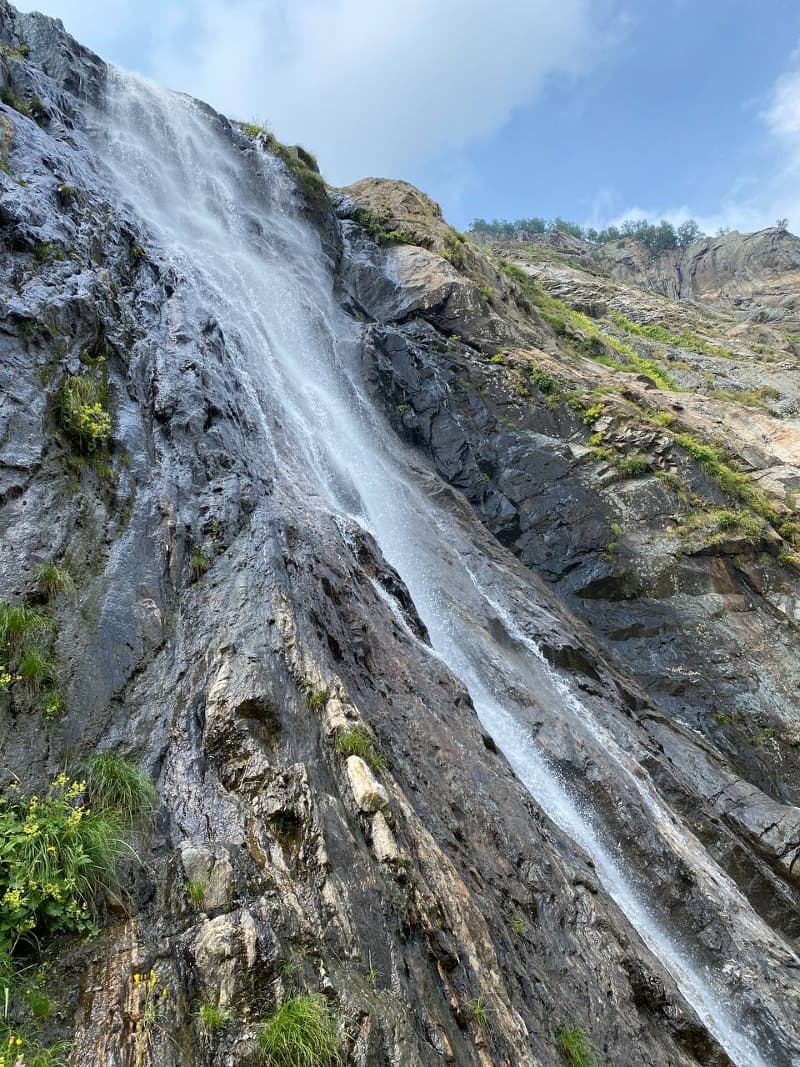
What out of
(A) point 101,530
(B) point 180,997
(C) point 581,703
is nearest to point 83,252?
(A) point 101,530

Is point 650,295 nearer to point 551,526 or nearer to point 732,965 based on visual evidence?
point 551,526

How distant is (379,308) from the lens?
2227cm

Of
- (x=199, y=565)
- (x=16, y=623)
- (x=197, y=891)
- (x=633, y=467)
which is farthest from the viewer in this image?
(x=633, y=467)

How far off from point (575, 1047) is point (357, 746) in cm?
316

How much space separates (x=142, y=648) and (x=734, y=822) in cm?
1143

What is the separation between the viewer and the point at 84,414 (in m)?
7.89

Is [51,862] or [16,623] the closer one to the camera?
[51,862]

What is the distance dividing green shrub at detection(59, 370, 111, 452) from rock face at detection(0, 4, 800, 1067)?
0.11 meters

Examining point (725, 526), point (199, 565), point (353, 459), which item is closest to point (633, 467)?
point (725, 526)

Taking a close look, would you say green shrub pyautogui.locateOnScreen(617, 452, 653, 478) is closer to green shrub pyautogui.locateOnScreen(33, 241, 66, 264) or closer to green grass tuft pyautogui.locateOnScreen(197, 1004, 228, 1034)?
green shrub pyautogui.locateOnScreen(33, 241, 66, 264)

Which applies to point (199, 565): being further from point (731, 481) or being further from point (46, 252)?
point (731, 481)

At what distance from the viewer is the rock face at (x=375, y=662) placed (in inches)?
171

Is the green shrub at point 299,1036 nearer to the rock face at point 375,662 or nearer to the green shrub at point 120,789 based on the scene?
the rock face at point 375,662

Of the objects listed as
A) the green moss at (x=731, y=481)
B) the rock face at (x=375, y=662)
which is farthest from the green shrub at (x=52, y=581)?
the green moss at (x=731, y=481)
